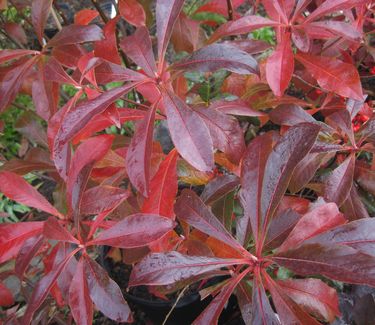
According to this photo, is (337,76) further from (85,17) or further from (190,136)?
(85,17)

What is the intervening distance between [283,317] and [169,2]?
554 mm

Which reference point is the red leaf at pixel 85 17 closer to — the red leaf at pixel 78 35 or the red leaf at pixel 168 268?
the red leaf at pixel 78 35

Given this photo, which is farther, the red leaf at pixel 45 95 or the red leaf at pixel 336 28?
the red leaf at pixel 45 95

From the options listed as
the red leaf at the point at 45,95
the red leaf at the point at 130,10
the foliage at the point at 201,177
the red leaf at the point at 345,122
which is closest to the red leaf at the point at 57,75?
the foliage at the point at 201,177

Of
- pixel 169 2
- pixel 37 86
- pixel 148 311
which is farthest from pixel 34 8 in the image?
pixel 148 311

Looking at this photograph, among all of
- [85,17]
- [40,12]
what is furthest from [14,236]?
[85,17]

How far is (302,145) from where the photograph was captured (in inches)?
24.9

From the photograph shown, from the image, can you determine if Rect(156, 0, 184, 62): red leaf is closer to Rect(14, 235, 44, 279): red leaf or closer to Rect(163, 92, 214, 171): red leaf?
Rect(163, 92, 214, 171): red leaf

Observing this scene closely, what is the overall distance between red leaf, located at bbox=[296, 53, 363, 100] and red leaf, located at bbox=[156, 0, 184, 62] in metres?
0.33

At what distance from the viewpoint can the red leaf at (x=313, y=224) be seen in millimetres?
669

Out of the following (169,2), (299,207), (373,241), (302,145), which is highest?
(169,2)

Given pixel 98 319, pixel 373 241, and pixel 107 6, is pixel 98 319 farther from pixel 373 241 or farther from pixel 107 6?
pixel 373 241

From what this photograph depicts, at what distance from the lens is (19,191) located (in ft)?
2.71

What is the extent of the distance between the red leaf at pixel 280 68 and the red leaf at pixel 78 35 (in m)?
0.36
